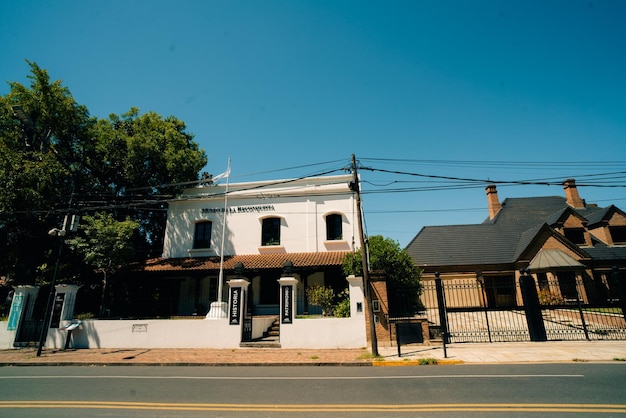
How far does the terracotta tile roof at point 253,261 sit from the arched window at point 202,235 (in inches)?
46.5

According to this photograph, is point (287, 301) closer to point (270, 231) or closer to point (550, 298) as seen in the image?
point (270, 231)

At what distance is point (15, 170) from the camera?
1627cm

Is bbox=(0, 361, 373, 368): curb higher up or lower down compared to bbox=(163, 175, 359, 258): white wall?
lower down

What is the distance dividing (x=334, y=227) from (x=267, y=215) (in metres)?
4.38

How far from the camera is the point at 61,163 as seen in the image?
18969mm

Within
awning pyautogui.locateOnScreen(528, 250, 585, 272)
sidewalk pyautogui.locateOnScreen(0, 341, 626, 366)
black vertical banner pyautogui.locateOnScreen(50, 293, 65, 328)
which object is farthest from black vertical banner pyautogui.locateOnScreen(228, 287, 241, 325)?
awning pyautogui.locateOnScreen(528, 250, 585, 272)

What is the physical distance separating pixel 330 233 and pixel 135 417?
1476 centimetres

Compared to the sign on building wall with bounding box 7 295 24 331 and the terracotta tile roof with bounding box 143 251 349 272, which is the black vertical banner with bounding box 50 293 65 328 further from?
the terracotta tile roof with bounding box 143 251 349 272

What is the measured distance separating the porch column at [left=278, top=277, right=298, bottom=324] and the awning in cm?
1651

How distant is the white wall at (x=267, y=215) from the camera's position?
18797 mm

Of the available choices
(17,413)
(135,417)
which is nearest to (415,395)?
(135,417)

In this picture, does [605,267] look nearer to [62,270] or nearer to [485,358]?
[485,358]

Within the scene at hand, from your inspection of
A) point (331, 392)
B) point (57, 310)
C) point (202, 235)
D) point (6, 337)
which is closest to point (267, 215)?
point (202, 235)

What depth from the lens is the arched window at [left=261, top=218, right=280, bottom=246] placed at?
19527 mm
